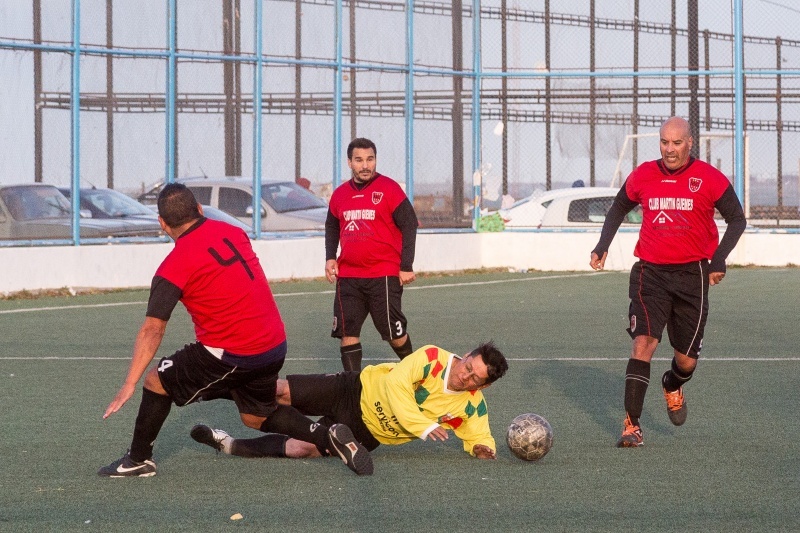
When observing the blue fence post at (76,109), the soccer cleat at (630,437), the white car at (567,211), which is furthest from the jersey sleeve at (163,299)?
the white car at (567,211)

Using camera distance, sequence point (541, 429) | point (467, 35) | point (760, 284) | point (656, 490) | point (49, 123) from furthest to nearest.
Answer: point (467, 35) < point (760, 284) < point (49, 123) < point (541, 429) < point (656, 490)

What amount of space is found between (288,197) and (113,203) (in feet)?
9.84

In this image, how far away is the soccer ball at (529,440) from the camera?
6.89m

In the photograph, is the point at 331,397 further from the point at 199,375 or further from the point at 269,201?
the point at 269,201

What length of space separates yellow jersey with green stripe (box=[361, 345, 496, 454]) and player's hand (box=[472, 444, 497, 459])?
0.06 feet

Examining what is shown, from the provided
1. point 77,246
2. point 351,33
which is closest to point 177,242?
point 77,246

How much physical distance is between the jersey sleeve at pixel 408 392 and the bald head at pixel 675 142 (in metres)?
1.92

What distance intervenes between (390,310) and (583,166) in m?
14.8

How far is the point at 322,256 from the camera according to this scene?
19.9m

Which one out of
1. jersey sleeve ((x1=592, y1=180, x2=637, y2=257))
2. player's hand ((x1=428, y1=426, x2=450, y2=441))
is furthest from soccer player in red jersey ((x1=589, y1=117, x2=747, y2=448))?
player's hand ((x1=428, y1=426, x2=450, y2=441))

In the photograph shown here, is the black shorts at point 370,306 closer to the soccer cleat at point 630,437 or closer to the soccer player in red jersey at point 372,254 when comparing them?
the soccer player in red jersey at point 372,254

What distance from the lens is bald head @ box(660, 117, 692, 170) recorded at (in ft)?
25.0

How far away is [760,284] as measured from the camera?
18.6m

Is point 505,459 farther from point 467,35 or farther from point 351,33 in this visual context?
point 467,35
